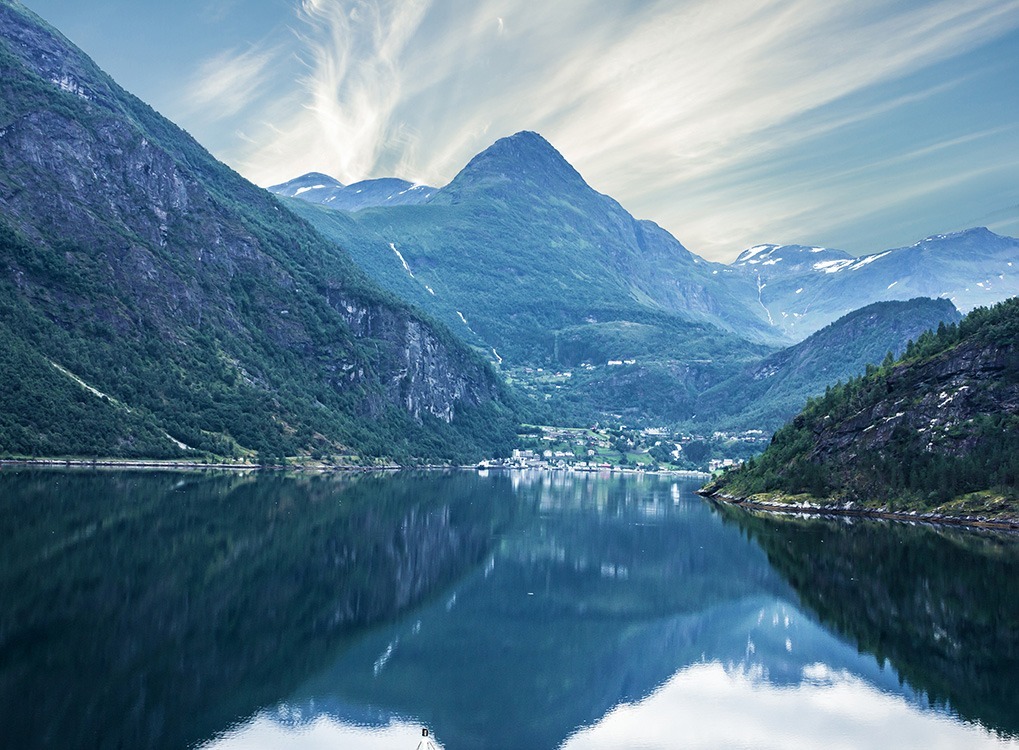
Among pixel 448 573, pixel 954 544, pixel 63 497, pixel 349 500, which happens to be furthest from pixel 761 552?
pixel 63 497

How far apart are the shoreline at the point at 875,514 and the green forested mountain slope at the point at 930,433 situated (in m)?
1.53

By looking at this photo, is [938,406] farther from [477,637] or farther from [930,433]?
[477,637]

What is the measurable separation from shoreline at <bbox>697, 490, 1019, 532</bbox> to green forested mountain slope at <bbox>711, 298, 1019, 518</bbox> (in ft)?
5.03

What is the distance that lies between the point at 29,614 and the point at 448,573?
114 feet

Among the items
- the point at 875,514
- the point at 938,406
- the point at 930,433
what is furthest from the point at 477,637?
the point at 938,406

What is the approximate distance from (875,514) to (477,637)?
87.9 metres

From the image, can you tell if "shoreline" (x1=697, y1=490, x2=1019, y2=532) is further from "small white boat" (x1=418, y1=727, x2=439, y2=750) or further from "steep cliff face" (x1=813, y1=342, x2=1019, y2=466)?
"small white boat" (x1=418, y1=727, x2=439, y2=750)

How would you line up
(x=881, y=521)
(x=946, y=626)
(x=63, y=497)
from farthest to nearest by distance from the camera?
(x=881, y=521)
(x=63, y=497)
(x=946, y=626)

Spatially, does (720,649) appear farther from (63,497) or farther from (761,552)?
(63,497)

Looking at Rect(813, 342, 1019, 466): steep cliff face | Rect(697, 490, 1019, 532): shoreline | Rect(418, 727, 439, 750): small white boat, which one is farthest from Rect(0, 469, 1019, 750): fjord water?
Rect(813, 342, 1019, 466): steep cliff face

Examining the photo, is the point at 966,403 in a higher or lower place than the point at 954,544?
higher

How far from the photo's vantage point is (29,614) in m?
39.8

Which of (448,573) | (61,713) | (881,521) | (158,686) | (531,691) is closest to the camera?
(61,713)

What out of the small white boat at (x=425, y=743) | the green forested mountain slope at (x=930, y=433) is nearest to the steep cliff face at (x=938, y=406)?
the green forested mountain slope at (x=930, y=433)
